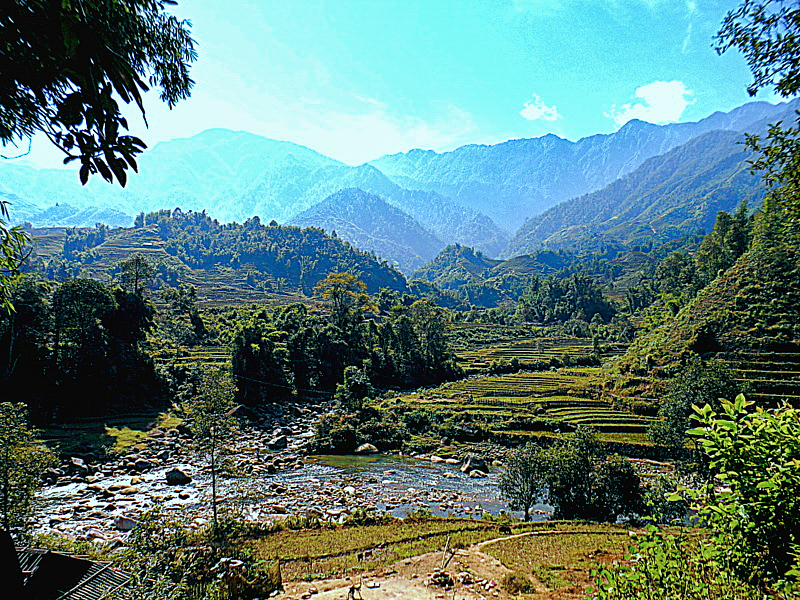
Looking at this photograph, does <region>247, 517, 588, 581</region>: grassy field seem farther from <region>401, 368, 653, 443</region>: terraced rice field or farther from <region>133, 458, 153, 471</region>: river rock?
<region>401, 368, 653, 443</region>: terraced rice field

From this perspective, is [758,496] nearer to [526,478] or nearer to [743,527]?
[743,527]

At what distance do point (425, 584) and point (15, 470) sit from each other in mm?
16722

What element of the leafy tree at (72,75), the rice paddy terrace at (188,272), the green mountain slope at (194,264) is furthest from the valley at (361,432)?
the green mountain slope at (194,264)

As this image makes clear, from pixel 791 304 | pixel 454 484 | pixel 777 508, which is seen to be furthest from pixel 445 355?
pixel 777 508

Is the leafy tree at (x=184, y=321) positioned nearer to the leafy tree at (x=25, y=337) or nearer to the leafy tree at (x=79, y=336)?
the leafy tree at (x=79, y=336)

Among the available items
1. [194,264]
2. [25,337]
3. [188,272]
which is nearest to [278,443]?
[25,337]

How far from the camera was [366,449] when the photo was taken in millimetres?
41406

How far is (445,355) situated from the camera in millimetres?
75688

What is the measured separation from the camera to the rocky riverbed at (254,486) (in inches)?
939

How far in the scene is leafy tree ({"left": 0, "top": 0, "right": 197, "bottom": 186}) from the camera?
230cm

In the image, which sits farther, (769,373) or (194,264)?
(194,264)

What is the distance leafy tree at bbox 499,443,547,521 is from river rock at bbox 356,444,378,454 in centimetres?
1838

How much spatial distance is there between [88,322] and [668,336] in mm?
73226

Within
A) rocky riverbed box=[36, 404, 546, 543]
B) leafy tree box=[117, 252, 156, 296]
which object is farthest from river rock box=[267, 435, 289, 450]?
leafy tree box=[117, 252, 156, 296]
